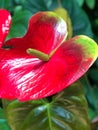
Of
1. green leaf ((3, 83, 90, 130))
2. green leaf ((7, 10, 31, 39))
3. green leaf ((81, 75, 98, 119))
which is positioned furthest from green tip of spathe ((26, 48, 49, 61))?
green leaf ((81, 75, 98, 119))

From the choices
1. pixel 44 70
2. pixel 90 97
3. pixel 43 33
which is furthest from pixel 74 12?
pixel 44 70

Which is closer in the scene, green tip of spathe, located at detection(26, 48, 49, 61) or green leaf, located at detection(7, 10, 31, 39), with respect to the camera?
green tip of spathe, located at detection(26, 48, 49, 61)

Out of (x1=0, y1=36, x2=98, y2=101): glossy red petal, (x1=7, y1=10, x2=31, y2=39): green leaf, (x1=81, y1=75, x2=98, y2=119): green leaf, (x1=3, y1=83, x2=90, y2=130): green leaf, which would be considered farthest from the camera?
(x1=81, y1=75, x2=98, y2=119): green leaf

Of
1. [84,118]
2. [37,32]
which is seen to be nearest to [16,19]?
[37,32]

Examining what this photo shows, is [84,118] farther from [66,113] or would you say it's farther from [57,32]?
[57,32]

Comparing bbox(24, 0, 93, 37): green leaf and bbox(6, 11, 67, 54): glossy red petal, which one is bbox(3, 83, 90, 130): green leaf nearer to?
bbox(6, 11, 67, 54): glossy red petal

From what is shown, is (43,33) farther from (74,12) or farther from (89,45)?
(74,12)

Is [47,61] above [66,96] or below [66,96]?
above
